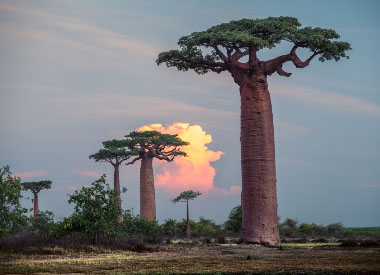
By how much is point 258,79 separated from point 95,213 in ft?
23.8

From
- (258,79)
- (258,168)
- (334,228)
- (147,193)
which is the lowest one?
(334,228)

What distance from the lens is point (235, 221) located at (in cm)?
3062

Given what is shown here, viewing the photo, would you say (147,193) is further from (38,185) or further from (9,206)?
(9,206)

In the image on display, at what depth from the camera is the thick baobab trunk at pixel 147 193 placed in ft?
110

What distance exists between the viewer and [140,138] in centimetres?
3500

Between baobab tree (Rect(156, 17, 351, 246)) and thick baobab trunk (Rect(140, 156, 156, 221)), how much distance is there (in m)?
16.3

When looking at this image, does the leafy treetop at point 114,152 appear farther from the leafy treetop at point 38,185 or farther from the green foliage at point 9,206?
the green foliage at point 9,206

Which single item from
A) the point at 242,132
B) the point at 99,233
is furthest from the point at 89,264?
the point at 242,132

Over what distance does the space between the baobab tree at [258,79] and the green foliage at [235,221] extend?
12896mm

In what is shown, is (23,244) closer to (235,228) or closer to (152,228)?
(152,228)

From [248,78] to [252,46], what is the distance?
1.13 meters

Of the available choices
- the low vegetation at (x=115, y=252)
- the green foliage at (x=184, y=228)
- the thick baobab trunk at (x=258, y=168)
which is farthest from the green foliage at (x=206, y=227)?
the thick baobab trunk at (x=258, y=168)

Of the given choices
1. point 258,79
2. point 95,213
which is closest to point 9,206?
point 95,213

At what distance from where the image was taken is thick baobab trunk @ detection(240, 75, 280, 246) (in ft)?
55.6
